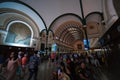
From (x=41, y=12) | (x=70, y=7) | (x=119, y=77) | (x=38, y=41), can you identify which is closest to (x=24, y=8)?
(x=41, y=12)

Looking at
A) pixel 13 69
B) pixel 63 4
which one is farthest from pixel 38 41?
pixel 13 69

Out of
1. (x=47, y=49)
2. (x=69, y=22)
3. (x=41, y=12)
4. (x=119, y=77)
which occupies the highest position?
(x=41, y=12)

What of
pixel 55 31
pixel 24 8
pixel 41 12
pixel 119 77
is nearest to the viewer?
pixel 119 77

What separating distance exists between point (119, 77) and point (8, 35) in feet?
39.5

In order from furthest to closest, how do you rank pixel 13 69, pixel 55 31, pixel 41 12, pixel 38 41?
1. pixel 55 31
2. pixel 38 41
3. pixel 41 12
4. pixel 13 69

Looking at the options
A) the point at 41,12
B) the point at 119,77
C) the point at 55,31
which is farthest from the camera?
the point at 55,31

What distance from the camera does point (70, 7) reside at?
37.6ft

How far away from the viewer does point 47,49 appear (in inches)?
535

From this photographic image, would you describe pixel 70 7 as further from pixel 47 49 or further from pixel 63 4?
pixel 47 49

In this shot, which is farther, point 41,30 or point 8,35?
point 41,30

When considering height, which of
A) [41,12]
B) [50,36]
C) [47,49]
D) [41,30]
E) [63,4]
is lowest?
[47,49]

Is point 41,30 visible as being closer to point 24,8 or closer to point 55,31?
point 55,31

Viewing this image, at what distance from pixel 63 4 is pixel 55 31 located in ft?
15.4

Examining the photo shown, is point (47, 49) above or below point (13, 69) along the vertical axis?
above
